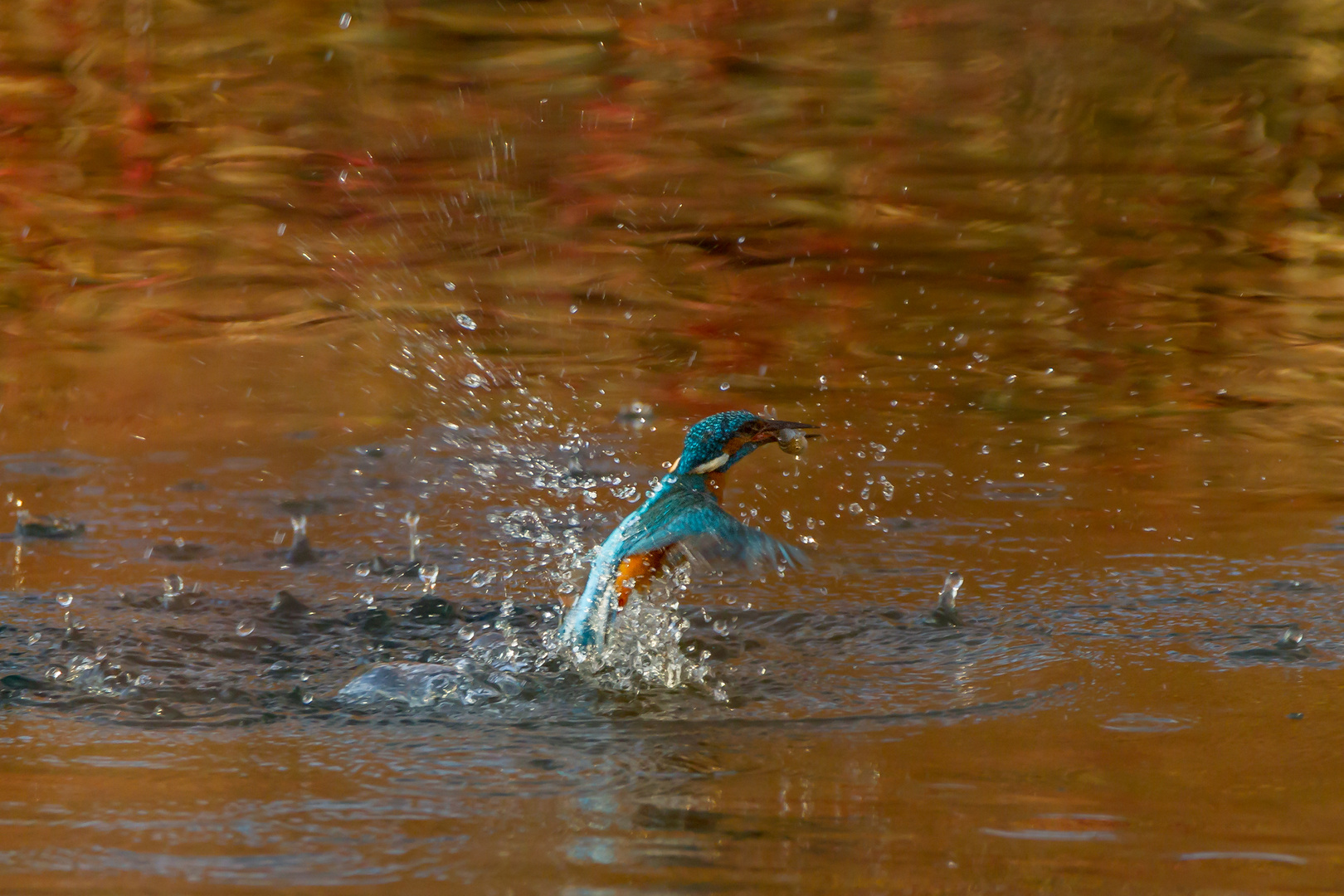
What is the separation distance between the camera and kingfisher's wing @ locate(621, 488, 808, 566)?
2742 mm

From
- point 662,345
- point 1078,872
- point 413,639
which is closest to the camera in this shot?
point 1078,872

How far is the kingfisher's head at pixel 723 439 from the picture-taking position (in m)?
3.10

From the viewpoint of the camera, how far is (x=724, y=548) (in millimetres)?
2762

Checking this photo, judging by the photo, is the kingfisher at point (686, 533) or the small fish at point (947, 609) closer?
the kingfisher at point (686, 533)

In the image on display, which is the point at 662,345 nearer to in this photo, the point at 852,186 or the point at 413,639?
the point at 852,186

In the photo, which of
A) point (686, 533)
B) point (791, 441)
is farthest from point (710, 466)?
point (686, 533)

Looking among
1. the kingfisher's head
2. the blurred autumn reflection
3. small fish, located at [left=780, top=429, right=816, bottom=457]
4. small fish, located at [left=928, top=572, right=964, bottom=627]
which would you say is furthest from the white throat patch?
the blurred autumn reflection

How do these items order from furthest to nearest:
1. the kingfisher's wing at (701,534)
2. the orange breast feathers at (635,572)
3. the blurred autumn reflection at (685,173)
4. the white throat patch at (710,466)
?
1. the blurred autumn reflection at (685,173)
2. the white throat patch at (710,466)
3. the orange breast feathers at (635,572)
4. the kingfisher's wing at (701,534)

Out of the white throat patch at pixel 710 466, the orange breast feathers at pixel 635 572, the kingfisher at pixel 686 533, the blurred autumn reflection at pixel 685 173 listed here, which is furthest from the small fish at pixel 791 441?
the blurred autumn reflection at pixel 685 173

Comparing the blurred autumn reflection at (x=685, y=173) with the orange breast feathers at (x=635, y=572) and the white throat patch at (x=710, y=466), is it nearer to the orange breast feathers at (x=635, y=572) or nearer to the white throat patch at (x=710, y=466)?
the white throat patch at (x=710, y=466)

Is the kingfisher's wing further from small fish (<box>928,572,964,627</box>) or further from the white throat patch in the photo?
small fish (<box>928,572,964,627</box>)

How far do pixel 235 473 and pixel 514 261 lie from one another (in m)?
1.92

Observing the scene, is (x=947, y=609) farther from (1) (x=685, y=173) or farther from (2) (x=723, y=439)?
(1) (x=685, y=173)

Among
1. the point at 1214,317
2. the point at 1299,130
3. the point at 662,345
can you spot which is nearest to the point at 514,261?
the point at 662,345
